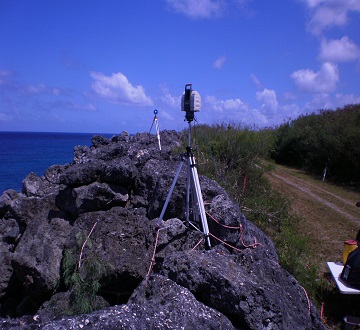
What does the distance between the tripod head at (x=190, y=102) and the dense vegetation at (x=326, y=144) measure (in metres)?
15.1

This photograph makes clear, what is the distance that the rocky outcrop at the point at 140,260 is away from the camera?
144 inches

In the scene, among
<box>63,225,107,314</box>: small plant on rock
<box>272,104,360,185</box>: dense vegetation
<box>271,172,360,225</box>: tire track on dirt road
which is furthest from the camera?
<box>272,104,360,185</box>: dense vegetation

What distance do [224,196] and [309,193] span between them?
33.6 ft

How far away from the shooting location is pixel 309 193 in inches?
627

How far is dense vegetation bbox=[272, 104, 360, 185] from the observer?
1959cm

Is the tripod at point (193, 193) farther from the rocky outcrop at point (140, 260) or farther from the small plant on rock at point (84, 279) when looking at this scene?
the small plant on rock at point (84, 279)

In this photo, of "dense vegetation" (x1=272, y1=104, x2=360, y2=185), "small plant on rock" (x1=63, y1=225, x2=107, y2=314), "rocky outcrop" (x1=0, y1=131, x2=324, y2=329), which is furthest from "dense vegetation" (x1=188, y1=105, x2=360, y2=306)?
"small plant on rock" (x1=63, y1=225, x2=107, y2=314)

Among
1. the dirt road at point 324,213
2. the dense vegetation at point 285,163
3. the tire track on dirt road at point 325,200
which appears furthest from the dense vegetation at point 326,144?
the tire track on dirt road at point 325,200

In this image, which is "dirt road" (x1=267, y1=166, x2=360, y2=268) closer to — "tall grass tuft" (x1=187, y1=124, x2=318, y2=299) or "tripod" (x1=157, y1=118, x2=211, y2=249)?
"tall grass tuft" (x1=187, y1=124, x2=318, y2=299)

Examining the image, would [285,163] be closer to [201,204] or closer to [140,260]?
[201,204]

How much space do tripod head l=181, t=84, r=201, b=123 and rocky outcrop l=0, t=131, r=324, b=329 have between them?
148cm

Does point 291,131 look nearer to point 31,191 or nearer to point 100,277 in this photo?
point 31,191

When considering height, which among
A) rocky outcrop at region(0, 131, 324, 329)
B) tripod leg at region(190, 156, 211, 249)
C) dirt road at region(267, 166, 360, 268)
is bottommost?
dirt road at region(267, 166, 360, 268)

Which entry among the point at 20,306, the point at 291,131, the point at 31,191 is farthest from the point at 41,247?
the point at 291,131
